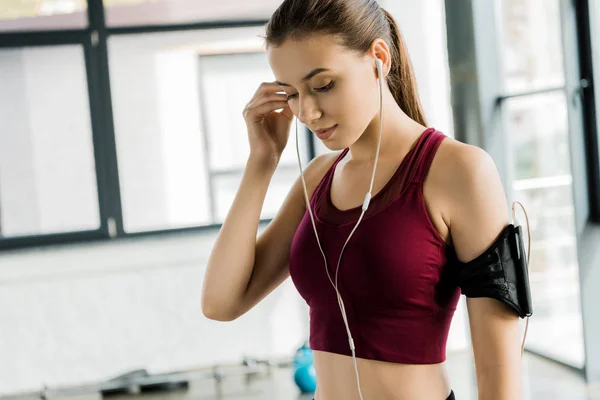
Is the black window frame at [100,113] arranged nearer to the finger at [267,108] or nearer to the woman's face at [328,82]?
the finger at [267,108]

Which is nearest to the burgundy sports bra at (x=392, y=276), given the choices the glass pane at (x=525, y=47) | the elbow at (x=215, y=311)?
the elbow at (x=215, y=311)

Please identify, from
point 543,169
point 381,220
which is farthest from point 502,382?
point 543,169

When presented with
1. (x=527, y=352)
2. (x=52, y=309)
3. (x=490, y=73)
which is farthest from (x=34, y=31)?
(x=527, y=352)

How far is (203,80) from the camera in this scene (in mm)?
4645

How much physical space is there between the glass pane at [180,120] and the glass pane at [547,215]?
1529 millimetres

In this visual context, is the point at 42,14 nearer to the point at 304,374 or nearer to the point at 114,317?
the point at 114,317

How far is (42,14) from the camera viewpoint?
443 cm

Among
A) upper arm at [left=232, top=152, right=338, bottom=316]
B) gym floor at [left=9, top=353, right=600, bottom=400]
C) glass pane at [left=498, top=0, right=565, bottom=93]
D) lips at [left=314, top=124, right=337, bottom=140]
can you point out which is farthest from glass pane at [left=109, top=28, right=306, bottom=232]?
lips at [left=314, top=124, right=337, bottom=140]

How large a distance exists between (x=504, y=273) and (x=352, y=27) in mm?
408

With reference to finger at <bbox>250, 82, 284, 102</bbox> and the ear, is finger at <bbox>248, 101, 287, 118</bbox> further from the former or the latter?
the ear

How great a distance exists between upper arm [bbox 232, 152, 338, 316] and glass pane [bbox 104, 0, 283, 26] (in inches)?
138

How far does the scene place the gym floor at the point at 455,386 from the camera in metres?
3.22

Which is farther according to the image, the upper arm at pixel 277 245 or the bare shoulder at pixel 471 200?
the upper arm at pixel 277 245

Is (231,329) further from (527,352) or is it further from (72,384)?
(527,352)
